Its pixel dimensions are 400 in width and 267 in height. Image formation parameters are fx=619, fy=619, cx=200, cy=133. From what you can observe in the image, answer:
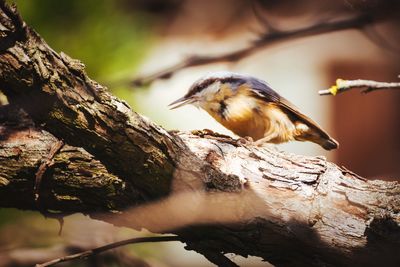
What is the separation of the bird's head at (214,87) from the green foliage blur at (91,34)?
6.7 inches

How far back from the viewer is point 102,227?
150 centimetres

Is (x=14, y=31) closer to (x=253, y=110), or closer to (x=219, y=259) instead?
(x=219, y=259)

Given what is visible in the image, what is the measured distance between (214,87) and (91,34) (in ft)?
1.05

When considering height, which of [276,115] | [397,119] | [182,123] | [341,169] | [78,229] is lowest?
[78,229]

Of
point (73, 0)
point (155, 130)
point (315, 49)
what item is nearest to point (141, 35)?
point (73, 0)

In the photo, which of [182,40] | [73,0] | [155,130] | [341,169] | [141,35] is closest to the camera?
[155,130]

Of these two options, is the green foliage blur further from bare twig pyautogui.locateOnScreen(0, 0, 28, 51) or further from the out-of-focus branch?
bare twig pyautogui.locateOnScreen(0, 0, 28, 51)

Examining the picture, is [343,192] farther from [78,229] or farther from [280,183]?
[78,229]

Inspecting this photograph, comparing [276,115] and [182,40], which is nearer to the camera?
[276,115]

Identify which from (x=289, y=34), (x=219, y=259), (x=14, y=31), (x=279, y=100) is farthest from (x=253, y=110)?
(x=14, y=31)

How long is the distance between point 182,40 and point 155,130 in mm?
1346

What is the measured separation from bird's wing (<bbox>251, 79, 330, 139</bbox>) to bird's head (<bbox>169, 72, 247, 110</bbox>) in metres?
0.04

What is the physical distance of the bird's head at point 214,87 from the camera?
1.51 metres

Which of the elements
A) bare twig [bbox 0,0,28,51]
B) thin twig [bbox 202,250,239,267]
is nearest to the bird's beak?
thin twig [bbox 202,250,239,267]
